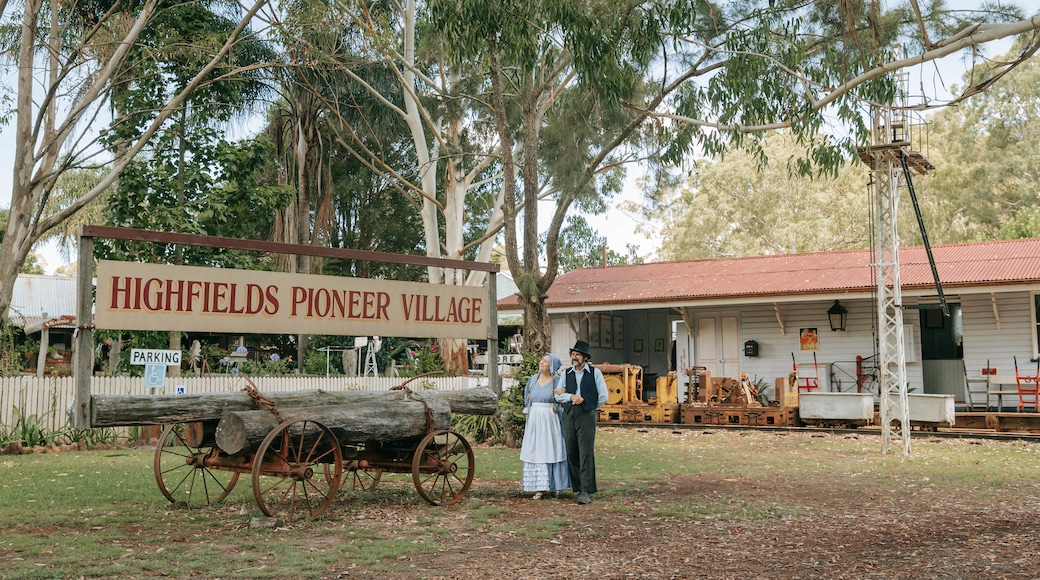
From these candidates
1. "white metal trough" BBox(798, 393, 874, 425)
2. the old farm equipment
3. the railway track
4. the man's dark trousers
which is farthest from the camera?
"white metal trough" BBox(798, 393, 874, 425)

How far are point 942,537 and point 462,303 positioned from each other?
5.33 m

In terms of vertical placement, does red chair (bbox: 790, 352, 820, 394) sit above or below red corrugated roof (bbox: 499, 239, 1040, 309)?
below

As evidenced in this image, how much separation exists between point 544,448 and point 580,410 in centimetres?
54

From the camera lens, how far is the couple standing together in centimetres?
964

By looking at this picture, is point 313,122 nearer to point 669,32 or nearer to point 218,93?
point 218,93

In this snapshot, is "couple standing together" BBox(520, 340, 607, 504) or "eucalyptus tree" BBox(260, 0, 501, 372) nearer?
"couple standing together" BBox(520, 340, 607, 504)

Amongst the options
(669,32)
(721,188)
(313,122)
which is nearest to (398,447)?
(669,32)

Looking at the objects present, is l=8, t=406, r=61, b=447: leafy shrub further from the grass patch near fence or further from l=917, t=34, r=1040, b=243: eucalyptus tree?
l=917, t=34, r=1040, b=243: eucalyptus tree

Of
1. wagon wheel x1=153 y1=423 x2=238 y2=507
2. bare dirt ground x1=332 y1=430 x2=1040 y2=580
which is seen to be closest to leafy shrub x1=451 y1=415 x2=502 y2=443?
wagon wheel x1=153 y1=423 x2=238 y2=507

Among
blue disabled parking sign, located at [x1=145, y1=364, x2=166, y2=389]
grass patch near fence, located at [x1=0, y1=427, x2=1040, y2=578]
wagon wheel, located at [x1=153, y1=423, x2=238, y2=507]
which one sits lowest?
grass patch near fence, located at [x1=0, y1=427, x2=1040, y2=578]

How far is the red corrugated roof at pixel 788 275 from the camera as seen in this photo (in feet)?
63.8

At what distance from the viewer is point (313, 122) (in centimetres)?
2483

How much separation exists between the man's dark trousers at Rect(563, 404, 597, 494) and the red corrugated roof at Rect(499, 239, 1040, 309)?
33.3 ft

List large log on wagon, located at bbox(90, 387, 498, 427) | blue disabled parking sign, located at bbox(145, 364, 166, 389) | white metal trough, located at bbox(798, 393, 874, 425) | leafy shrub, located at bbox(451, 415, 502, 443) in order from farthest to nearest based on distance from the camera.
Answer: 1. white metal trough, located at bbox(798, 393, 874, 425)
2. leafy shrub, located at bbox(451, 415, 502, 443)
3. blue disabled parking sign, located at bbox(145, 364, 166, 389)
4. large log on wagon, located at bbox(90, 387, 498, 427)
